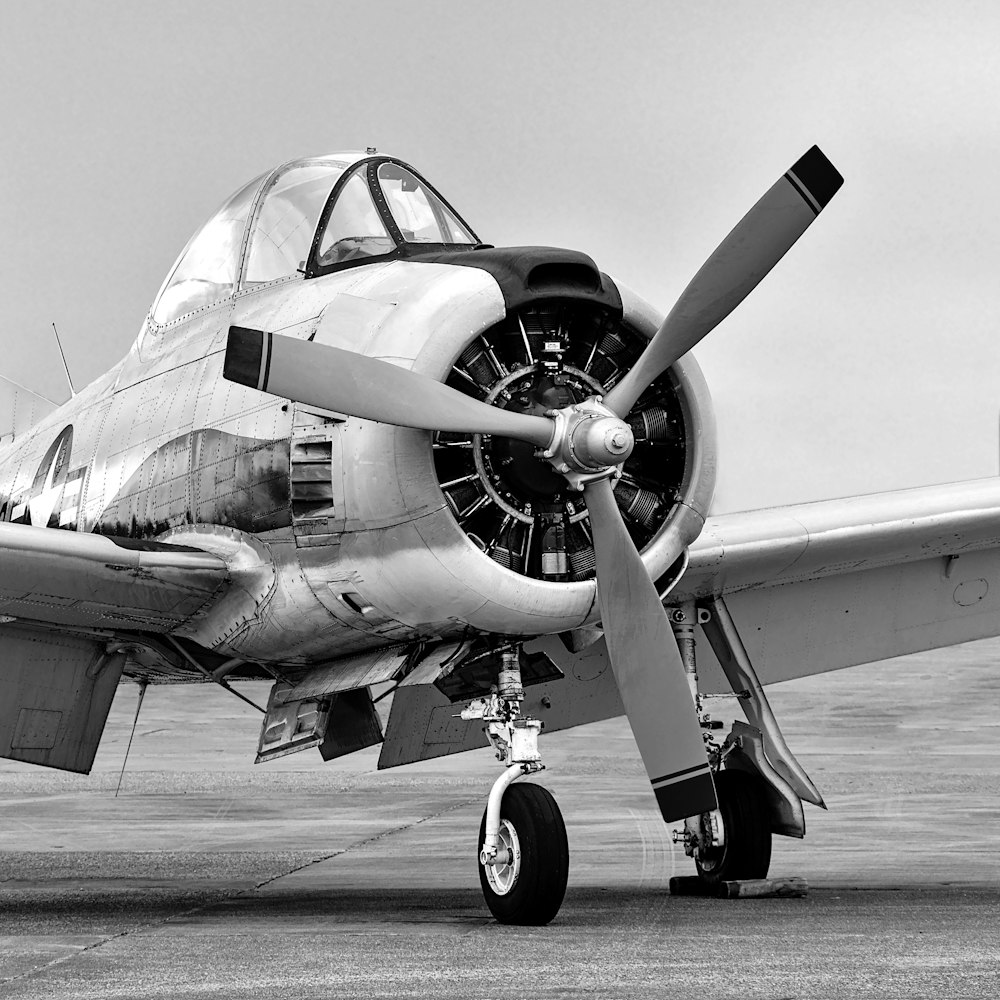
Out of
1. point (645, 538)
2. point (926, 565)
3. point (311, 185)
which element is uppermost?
point (311, 185)

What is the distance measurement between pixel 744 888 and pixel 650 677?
2.33 meters

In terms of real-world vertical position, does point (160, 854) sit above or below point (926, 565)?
below

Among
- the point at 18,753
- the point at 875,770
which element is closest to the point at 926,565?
the point at 18,753

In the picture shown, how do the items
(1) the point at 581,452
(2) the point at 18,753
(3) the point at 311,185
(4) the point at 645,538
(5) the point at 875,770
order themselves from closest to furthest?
(1) the point at 581,452, (4) the point at 645,538, (3) the point at 311,185, (2) the point at 18,753, (5) the point at 875,770

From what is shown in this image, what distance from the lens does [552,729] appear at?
12016 millimetres

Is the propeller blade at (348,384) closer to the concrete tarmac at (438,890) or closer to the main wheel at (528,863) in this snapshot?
the main wheel at (528,863)

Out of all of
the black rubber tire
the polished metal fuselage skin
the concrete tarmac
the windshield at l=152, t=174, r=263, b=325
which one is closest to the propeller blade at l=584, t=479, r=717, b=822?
the polished metal fuselage skin

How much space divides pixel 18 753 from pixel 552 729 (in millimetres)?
3596

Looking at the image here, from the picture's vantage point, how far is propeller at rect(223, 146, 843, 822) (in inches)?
323

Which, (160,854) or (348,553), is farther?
(160,854)

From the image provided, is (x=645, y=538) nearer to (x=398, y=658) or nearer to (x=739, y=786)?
(x=398, y=658)

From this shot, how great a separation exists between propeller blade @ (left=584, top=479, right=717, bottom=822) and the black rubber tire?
2227 millimetres

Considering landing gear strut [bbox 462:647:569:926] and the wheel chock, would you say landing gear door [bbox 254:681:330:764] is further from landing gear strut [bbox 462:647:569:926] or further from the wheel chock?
the wheel chock

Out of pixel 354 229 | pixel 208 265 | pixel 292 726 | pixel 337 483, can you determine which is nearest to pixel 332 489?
pixel 337 483
